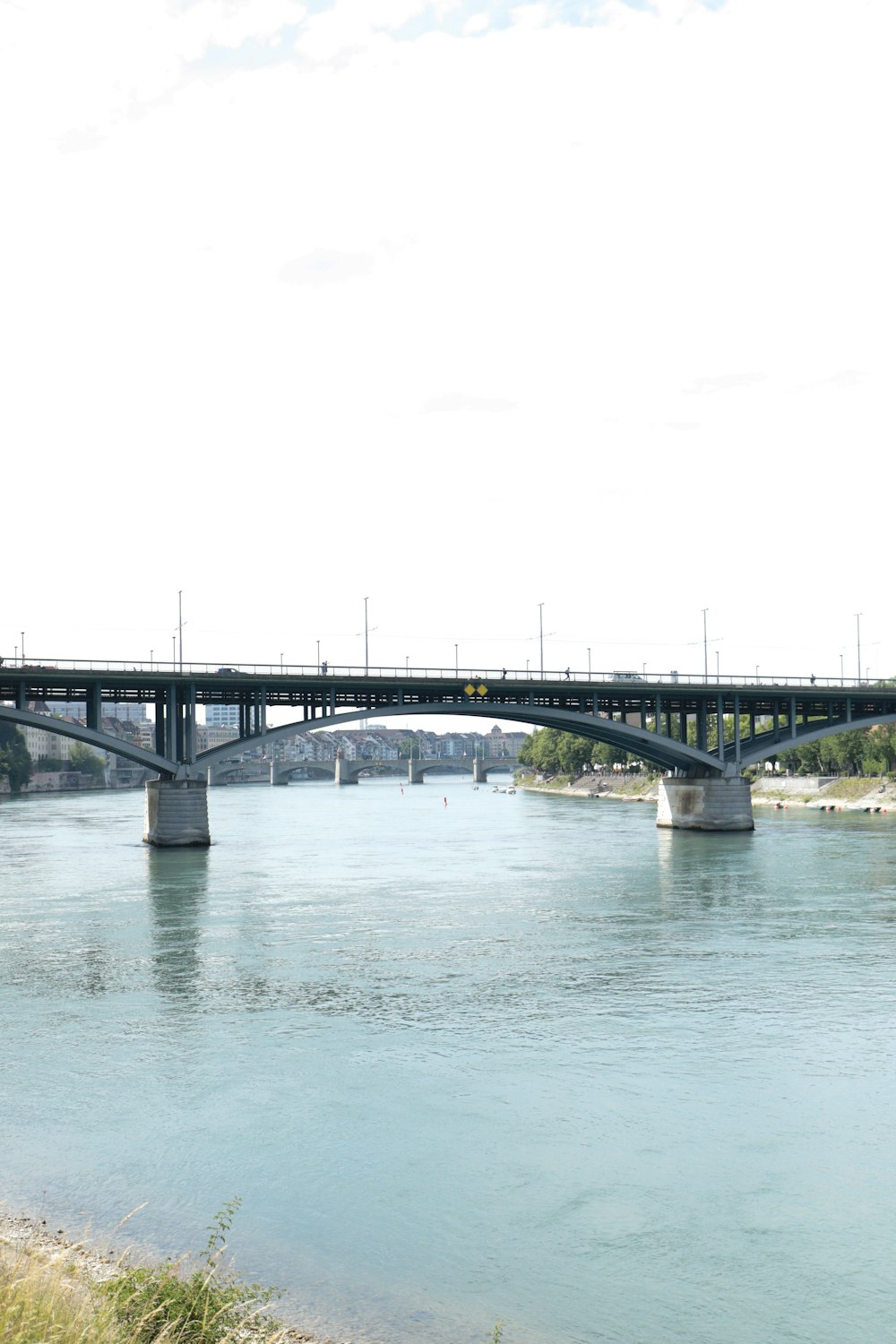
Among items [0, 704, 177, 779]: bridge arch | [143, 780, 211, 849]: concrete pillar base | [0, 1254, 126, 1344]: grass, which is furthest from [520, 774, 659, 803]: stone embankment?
[0, 1254, 126, 1344]: grass

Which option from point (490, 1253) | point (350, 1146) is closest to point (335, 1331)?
point (490, 1253)

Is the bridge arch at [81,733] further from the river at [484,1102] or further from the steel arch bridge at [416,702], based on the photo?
the river at [484,1102]

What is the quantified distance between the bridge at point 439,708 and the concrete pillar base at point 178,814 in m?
0.08

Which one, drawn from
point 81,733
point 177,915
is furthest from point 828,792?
point 177,915

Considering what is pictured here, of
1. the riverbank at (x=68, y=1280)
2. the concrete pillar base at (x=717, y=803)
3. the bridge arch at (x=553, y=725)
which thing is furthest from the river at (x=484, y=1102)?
the concrete pillar base at (x=717, y=803)

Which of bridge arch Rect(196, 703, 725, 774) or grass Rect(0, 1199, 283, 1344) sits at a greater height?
bridge arch Rect(196, 703, 725, 774)

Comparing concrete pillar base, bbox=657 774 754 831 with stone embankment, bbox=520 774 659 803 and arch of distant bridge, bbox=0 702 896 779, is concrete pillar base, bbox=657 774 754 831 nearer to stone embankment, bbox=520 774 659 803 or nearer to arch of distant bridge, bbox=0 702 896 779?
arch of distant bridge, bbox=0 702 896 779

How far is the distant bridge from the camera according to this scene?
74875 millimetres

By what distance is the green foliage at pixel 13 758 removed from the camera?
180 meters

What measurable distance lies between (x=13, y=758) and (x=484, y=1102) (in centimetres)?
17336

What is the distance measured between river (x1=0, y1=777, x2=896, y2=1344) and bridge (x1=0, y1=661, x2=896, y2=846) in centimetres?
2259

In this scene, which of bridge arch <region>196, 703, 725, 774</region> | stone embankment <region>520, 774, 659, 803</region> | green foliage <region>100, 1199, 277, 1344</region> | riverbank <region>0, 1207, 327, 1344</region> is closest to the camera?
riverbank <region>0, 1207, 327, 1344</region>

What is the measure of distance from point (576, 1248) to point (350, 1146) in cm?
552

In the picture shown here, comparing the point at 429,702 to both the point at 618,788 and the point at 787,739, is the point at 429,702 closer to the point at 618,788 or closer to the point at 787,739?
the point at 787,739
